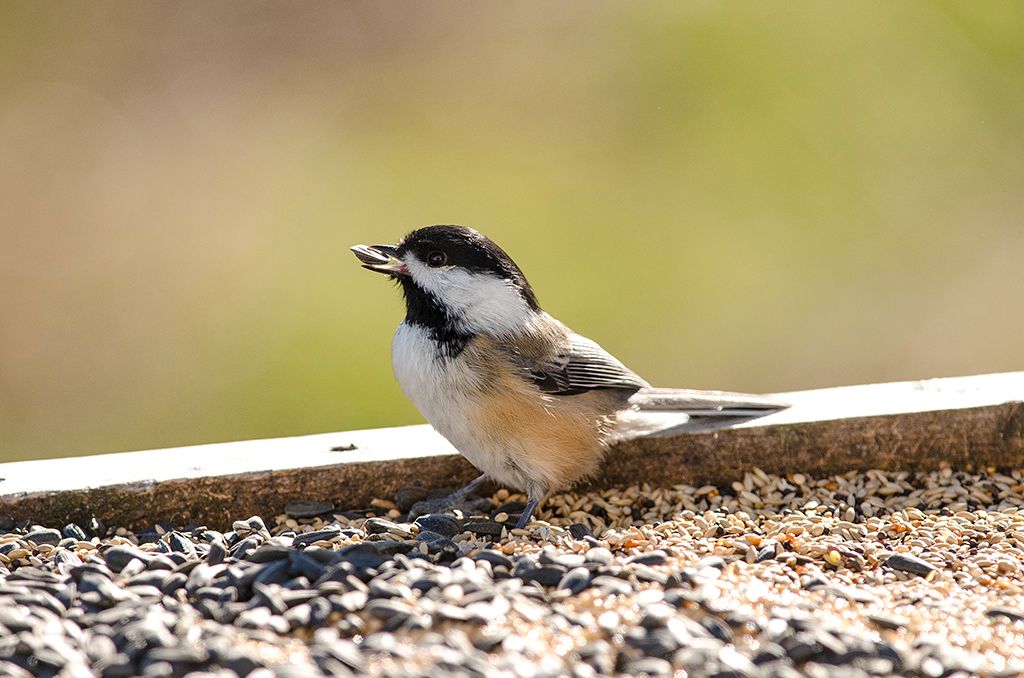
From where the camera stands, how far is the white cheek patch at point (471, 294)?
8.57ft

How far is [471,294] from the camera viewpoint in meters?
2.62

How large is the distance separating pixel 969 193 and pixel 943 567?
4272 mm

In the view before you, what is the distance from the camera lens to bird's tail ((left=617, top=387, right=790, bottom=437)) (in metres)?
2.82

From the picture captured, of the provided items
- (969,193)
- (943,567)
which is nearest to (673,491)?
(943,567)

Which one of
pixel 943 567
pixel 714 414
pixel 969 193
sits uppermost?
pixel 969 193

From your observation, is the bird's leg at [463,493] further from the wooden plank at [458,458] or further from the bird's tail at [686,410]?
the bird's tail at [686,410]

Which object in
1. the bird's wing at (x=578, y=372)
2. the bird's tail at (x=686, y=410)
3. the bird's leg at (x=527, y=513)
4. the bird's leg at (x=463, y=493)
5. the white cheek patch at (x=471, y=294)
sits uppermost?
the white cheek patch at (x=471, y=294)

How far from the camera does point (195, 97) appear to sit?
604 cm

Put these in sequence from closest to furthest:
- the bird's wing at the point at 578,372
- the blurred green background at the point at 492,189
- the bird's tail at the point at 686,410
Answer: the bird's wing at the point at 578,372
the bird's tail at the point at 686,410
the blurred green background at the point at 492,189

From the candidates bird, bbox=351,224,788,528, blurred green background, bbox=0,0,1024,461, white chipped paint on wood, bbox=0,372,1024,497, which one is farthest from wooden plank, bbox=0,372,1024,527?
blurred green background, bbox=0,0,1024,461

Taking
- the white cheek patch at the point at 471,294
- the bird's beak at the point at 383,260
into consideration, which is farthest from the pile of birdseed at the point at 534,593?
the bird's beak at the point at 383,260

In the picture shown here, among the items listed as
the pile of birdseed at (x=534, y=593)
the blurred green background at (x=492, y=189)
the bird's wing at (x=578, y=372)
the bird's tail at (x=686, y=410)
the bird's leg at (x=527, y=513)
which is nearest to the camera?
the pile of birdseed at (x=534, y=593)

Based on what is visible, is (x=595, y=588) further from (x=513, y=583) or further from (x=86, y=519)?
→ (x=86, y=519)

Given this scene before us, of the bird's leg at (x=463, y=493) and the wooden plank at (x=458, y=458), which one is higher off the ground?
the wooden plank at (x=458, y=458)
